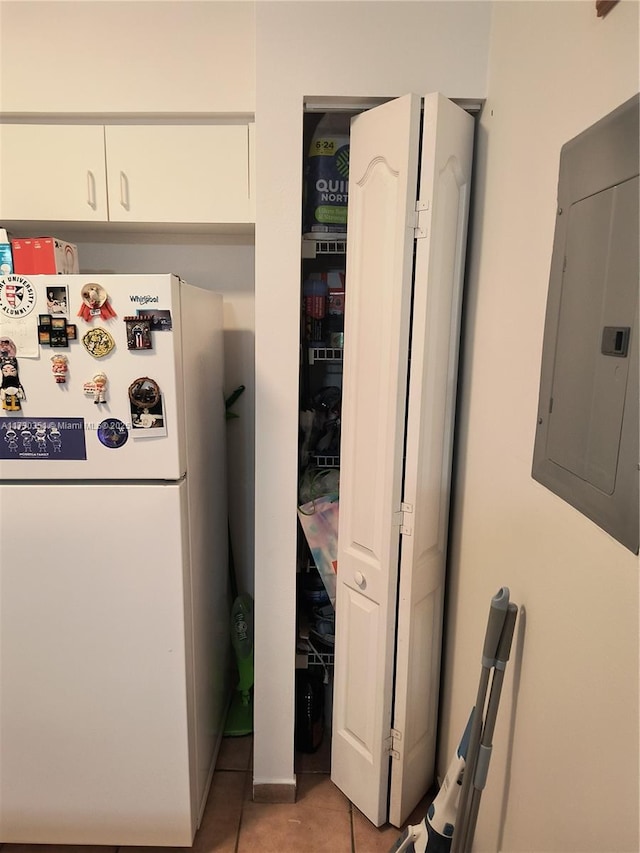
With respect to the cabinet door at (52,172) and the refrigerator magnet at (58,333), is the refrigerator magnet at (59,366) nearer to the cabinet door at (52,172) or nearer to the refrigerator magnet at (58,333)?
the refrigerator magnet at (58,333)

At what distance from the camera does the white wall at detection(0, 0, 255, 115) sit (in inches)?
62.1

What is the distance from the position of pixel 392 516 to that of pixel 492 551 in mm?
270

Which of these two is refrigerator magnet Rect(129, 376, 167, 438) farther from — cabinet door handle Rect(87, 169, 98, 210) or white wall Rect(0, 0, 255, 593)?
white wall Rect(0, 0, 255, 593)

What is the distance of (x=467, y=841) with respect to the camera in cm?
116

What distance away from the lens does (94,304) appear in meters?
1.26

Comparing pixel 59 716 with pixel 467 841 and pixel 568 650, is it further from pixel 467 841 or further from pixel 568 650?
pixel 568 650

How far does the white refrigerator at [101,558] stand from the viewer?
1276 millimetres

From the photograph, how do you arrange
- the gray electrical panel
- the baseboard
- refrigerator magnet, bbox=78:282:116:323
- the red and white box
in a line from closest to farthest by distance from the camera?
1. the gray electrical panel
2. refrigerator magnet, bbox=78:282:116:323
3. the red and white box
4. the baseboard

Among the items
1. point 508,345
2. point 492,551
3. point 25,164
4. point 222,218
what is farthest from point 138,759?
point 25,164

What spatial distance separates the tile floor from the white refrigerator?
123mm

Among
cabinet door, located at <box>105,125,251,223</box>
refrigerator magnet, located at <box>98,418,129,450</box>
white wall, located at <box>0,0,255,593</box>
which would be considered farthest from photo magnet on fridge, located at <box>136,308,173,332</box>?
white wall, located at <box>0,0,255,593</box>

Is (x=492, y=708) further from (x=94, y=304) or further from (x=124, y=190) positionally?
(x=124, y=190)

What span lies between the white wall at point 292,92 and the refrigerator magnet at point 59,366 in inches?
19.3

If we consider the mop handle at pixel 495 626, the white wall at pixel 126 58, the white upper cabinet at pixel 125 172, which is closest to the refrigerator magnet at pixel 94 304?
the white upper cabinet at pixel 125 172
